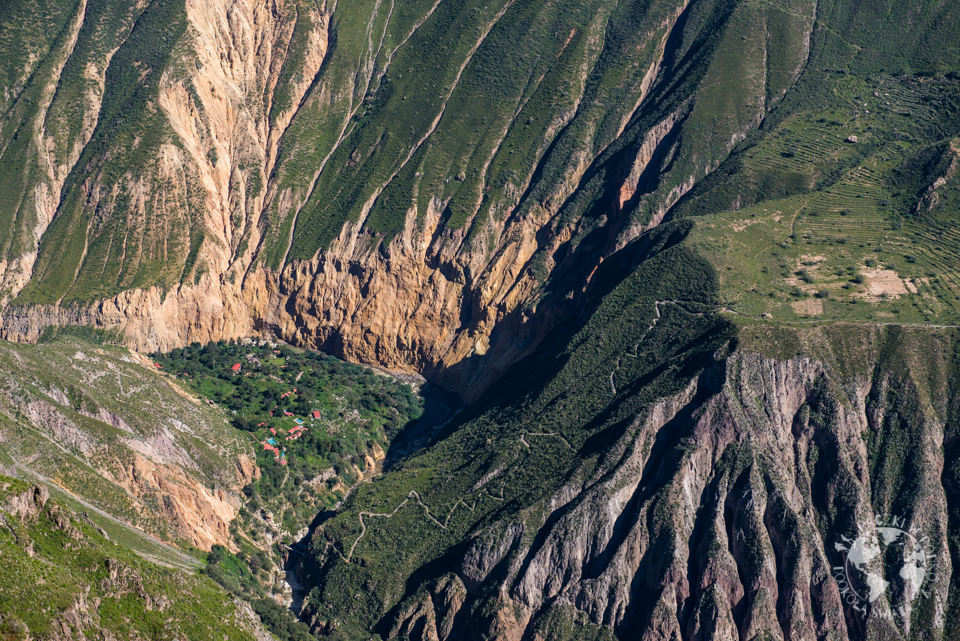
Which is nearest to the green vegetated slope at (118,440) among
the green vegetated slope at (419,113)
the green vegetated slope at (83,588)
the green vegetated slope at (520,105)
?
the green vegetated slope at (83,588)

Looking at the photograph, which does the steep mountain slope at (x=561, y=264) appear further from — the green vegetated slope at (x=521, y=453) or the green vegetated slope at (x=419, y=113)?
the green vegetated slope at (x=419, y=113)

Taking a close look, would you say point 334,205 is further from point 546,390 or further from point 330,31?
point 546,390

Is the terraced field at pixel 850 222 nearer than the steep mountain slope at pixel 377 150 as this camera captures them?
Yes

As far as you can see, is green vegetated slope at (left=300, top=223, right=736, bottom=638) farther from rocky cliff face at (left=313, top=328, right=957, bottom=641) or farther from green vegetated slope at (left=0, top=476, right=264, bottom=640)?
green vegetated slope at (left=0, top=476, right=264, bottom=640)

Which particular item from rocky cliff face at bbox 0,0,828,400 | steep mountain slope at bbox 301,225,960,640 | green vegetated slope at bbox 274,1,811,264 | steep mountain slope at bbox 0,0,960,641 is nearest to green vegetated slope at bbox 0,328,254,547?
steep mountain slope at bbox 0,0,960,641

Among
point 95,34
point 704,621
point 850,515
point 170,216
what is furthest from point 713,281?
point 95,34
